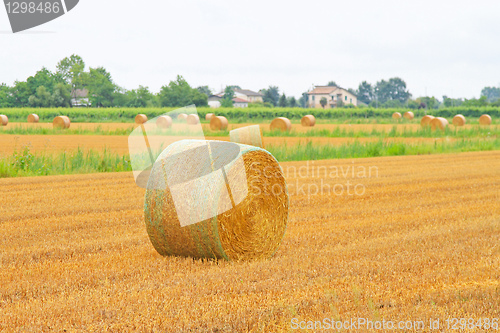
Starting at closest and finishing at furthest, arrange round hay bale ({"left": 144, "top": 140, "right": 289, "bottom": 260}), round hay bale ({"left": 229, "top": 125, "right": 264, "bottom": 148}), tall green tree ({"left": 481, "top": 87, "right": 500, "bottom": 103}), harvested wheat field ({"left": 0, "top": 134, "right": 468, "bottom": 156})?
1. round hay bale ({"left": 144, "top": 140, "right": 289, "bottom": 260})
2. round hay bale ({"left": 229, "top": 125, "right": 264, "bottom": 148})
3. harvested wheat field ({"left": 0, "top": 134, "right": 468, "bottom": 156})
4. tall green tree ({"left": 481, "top": 87, "right": 500, "bottom": 103})

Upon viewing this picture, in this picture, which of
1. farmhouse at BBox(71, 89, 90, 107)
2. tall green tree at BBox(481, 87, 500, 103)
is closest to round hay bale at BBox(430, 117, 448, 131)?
farmhouse at BBox(71, 89, 90, 107)

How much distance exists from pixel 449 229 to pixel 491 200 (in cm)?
305

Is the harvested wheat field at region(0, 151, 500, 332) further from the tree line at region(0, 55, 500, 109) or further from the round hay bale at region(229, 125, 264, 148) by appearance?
the tree line at region(0, 55, 500, 109)

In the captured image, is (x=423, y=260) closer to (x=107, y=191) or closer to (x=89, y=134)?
(x=107, y=191)

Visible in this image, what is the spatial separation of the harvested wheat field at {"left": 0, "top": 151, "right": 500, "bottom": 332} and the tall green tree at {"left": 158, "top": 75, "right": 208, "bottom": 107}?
62314 millimetres

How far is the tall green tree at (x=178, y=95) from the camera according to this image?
7188 cm

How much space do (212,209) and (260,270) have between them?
0.76 m

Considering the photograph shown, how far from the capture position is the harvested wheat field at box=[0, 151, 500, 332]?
175 inches

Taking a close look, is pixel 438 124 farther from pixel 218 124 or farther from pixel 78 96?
pixel 78 96

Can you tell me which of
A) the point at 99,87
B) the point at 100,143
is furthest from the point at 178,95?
the point at 100,143

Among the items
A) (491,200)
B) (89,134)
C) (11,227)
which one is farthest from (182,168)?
(89,134)

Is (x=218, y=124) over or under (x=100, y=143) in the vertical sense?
over

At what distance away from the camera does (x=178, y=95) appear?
72375mm

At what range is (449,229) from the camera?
763 centimetres
